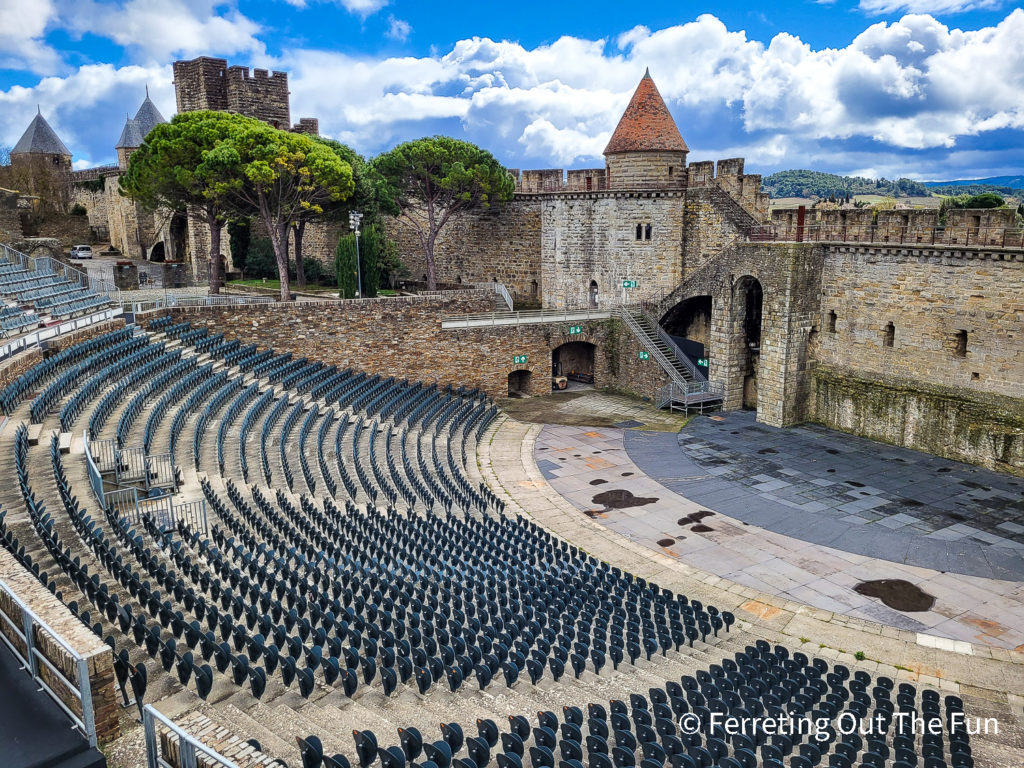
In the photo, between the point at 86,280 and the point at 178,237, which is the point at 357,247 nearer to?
the point at 86,280

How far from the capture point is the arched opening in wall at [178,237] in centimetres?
4623

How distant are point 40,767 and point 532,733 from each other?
418 centimetres

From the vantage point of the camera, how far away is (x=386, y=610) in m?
10.2

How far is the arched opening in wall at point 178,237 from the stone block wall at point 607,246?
24.2 metres

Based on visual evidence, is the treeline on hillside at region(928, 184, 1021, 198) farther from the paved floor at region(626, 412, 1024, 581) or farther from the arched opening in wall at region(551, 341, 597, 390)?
the paved floor at region(626, 412, 1024, 581)

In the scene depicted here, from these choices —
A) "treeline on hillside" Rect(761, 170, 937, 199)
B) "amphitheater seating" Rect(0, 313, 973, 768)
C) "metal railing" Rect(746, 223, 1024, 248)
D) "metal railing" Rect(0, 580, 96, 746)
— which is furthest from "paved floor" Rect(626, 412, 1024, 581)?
"treeline on hillside" Rect(761, 170, 937, 199)

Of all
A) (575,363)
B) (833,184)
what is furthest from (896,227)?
(833,184)

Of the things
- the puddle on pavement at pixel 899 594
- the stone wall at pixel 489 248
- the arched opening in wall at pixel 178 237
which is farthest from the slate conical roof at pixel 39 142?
the puddle on pavement at pixel 899 594

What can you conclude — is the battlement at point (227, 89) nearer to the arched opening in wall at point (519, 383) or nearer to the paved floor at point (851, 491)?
the arched opening in wall at point (519, 383)

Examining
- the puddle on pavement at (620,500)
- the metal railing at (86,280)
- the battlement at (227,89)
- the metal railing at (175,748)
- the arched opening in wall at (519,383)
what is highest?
the battlement at (227,89)

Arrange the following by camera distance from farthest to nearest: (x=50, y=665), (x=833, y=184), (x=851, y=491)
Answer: (x=833, y=184), (x=851, y=491), (x=50, y=665)

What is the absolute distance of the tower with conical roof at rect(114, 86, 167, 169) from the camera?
51125 mm

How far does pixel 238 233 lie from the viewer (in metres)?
39.7

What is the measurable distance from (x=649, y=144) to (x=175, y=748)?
30.3 meters
